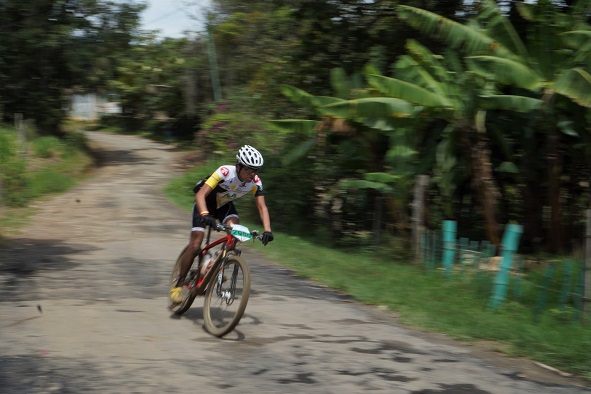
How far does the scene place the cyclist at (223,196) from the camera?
7.19 m

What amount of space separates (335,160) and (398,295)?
18.2 ft

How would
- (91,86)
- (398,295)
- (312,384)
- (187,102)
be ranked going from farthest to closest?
(187,102) < (91,86) < (398,295) < (312,384)

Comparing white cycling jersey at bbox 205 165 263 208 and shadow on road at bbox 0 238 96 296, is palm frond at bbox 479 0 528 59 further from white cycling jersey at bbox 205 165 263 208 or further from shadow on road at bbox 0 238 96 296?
shadow on road at bbox 0 238 96 296

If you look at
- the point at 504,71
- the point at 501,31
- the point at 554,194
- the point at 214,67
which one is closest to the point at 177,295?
the point at 504,71

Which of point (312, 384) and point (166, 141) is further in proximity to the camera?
point (166, 141)

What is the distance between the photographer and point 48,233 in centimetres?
1398

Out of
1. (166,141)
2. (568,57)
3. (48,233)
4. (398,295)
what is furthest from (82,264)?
(166,141)

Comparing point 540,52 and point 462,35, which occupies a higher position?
point 462,35

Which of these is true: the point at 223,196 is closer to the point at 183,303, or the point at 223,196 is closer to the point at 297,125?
the point at 183,303

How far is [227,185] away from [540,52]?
6.29 metres

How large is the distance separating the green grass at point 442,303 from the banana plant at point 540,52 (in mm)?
3128

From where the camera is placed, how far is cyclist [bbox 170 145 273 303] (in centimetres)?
719

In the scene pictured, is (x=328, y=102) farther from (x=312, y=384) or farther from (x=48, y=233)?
(x=312, y=384)

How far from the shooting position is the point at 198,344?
673 centimetres
